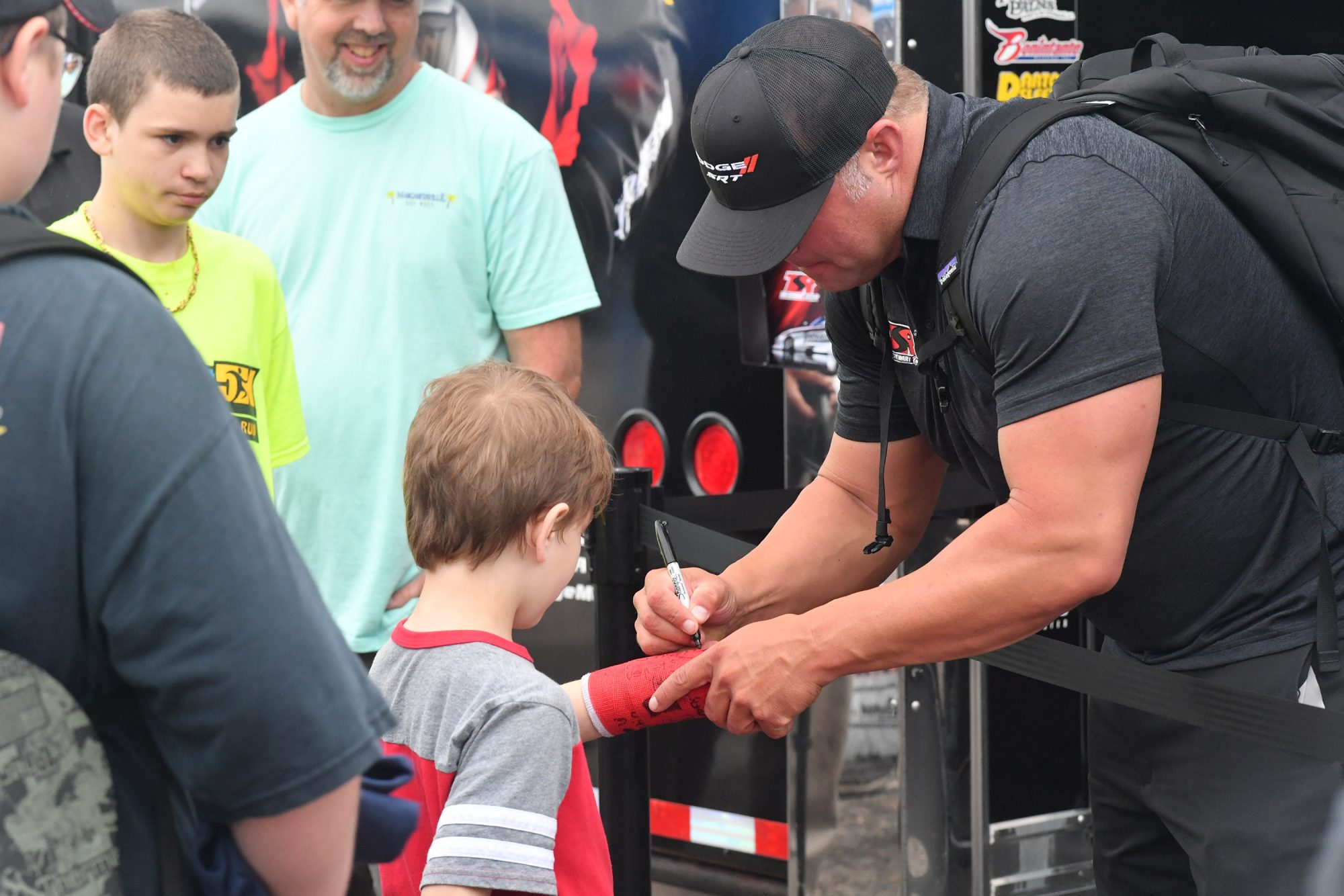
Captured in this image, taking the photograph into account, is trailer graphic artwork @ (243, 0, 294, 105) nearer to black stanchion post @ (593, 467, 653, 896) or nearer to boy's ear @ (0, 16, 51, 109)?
black stanchion post @ (593, 467, 653, 896)

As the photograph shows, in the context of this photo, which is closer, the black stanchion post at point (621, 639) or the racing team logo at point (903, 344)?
the racing team logo at point (903, 344)

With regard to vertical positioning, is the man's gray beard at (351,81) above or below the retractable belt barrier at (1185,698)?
above

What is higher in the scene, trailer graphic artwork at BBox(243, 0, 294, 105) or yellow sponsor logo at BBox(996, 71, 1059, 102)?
trailer graphic artwork at BBox(243, 0, 294, 105)

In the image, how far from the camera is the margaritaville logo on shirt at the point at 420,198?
2928 millimetres

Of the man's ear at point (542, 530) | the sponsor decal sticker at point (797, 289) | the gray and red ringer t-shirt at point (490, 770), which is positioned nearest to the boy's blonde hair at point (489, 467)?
the man's ear at point (542, 530)

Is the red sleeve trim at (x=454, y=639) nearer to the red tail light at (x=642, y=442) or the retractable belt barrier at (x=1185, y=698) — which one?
the retractable belt barrier at (x=1185, y=698)

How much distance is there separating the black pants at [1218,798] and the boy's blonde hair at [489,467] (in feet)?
3.09

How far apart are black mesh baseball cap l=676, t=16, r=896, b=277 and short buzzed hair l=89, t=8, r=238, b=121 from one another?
3.47ft

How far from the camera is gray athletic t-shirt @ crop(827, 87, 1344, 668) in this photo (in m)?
1.65

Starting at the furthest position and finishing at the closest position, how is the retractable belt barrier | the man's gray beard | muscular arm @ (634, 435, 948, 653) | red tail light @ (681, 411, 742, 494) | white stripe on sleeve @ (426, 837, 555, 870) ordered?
red tail light @ (681, 411, 742, 494) → the man's gray beard → muscular arm @ (634, 435, 948, 653) → the retractable belt barrier → white stripe on sleeve @ (426, 837, 555, 870)

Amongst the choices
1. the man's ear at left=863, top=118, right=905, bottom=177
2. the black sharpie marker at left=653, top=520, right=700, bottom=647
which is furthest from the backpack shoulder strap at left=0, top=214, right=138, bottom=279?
the black sharpie marker at left=653, top=520, right=700, bottom=647

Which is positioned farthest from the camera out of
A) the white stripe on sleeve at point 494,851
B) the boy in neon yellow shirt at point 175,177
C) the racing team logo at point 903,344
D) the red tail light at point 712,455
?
the red tail light at point 712,455

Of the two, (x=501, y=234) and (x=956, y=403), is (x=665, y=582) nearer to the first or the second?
(x=956, y=403)

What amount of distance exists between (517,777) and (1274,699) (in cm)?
102
